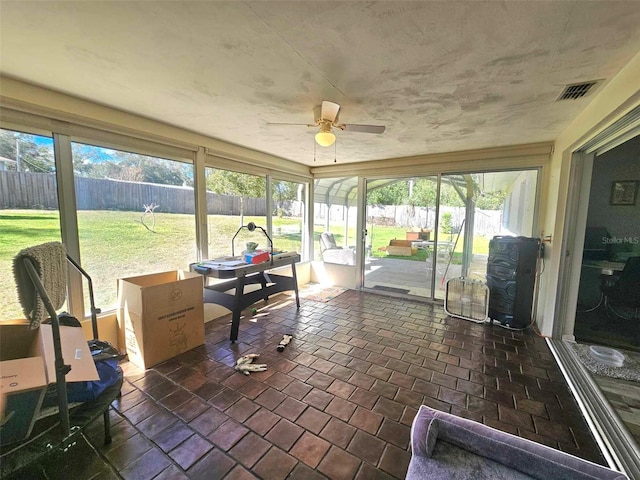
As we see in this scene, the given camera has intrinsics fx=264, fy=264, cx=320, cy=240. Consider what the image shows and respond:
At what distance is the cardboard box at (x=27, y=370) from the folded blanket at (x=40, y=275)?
26cm

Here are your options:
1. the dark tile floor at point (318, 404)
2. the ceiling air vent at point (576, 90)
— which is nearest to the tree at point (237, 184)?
the dark tile floor at point (318, 404)

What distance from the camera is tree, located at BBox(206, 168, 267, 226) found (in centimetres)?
351

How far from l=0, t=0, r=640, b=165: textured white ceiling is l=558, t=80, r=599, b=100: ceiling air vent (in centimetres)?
5

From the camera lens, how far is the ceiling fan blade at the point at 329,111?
6.76ft

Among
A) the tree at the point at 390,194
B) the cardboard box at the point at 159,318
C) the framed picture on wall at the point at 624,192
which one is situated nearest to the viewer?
the cardboard box at the point at 159,318

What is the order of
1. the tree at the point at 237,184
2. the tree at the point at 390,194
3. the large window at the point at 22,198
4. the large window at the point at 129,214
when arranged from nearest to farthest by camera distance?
1. the large window at the point at 22,198
2. the large window at the point at 129,214
3. the tree at the point at 237,184
4. the tree at the point at 390,194

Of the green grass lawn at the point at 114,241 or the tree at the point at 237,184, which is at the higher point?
the tree at the point at 237,184

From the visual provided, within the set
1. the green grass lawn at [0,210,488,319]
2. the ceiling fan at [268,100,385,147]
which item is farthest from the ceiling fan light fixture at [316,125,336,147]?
the green grass lawn at [0,210,488,319]

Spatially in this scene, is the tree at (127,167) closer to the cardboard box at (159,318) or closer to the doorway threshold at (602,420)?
the cardboard box at (159,318)

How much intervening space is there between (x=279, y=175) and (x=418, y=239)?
2.60 metres

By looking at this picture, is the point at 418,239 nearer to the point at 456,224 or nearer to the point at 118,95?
the point at 456,224

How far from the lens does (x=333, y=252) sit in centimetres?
528

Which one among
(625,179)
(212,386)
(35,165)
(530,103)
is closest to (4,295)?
(35,165)

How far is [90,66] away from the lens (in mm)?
1732
